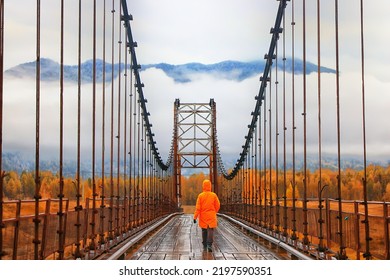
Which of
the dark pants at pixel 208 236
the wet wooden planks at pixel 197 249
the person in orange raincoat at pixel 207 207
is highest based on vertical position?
the person in orange raincoat at pixel 207 207

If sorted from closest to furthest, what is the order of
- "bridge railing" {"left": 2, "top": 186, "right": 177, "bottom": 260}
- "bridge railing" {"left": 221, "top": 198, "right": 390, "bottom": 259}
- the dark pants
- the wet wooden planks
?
"bridge railing" {"left": 2, "top": 186, "right": 177, "bottom": 260}
"bridge railing" {"left": 221, "top": 198, "right": 390, "bottom": 259}
the wet wooden planks
the dark pants

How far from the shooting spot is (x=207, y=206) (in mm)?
15422

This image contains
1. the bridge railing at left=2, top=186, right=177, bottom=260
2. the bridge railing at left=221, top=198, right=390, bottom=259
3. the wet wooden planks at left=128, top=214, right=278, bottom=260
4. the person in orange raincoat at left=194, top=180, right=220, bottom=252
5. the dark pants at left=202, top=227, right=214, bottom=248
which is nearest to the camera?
the bridge railing at left=2, top=186, right=177, bottom=260

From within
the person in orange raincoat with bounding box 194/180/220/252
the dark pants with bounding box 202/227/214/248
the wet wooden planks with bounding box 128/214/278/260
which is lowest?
the wet wooden planks with bounding box 128/214/278/260

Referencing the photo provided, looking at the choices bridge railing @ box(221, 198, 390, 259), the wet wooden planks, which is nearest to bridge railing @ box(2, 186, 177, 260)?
the wet wooden planks

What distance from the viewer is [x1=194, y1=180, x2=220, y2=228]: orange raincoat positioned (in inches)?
604

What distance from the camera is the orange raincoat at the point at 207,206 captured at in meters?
15.4

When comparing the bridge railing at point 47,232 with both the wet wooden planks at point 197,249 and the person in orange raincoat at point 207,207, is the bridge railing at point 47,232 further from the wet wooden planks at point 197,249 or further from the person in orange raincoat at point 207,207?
the person in orange raincoat at point 207,207

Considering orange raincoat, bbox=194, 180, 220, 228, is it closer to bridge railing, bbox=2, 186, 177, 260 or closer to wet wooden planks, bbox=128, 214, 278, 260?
wet wooden planks, bbox=128, 214, 278, 260

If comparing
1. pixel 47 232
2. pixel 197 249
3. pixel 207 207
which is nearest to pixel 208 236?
pixel 207 207

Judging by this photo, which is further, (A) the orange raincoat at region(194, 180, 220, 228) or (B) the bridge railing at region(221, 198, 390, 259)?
(A) the orange raincoat at region(194, 180, 220, 228)

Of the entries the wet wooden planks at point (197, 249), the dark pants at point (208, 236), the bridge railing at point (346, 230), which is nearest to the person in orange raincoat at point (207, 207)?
the dark pants at point (208, 236)
